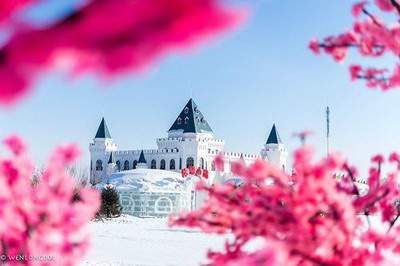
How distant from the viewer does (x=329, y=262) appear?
148 centimetres

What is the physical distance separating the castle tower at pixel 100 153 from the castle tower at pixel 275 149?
19.2 meters

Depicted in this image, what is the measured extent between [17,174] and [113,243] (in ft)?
41.1

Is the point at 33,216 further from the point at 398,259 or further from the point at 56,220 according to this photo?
the point at 398,259

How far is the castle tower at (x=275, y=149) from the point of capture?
61.6 metres

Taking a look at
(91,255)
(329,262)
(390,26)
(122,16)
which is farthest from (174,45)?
(91,255)

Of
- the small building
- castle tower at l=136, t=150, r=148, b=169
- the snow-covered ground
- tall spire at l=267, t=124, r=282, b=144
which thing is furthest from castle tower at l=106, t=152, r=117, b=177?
the snow-covered ground

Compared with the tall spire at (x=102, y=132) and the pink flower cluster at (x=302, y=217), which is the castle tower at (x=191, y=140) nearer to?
the tall spire at (x=102, y=132)

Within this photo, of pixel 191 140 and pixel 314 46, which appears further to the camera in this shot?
pixel 191 140

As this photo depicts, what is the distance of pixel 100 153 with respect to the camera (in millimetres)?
63594

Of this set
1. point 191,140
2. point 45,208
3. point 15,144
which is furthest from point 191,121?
point 45,208

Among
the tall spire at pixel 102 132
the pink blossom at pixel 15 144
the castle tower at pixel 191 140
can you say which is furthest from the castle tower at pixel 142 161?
the pink blossom at pixel 15 144

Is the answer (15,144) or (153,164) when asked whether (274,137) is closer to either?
(153,164)

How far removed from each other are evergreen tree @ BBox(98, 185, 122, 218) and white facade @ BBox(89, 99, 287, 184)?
30.3m

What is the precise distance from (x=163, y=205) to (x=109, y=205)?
4261 mm
